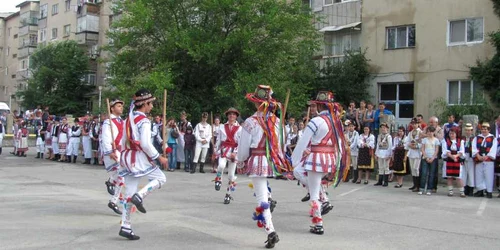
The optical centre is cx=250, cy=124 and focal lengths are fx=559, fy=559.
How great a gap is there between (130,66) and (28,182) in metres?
10.4

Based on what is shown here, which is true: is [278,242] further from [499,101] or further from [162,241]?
[499,101]

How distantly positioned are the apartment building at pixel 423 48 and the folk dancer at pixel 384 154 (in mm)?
9769

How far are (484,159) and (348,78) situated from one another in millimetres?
14135

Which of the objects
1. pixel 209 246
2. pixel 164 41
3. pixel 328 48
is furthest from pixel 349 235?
pixel 328 48

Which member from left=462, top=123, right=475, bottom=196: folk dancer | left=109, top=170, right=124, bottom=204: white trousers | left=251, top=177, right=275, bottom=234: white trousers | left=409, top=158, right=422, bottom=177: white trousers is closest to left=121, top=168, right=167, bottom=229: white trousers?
left=251, top=177, right=275, bottom=234: white trousers

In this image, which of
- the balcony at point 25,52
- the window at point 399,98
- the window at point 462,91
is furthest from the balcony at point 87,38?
the window at point 462,91

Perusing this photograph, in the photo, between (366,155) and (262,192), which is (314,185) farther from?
(366,155)

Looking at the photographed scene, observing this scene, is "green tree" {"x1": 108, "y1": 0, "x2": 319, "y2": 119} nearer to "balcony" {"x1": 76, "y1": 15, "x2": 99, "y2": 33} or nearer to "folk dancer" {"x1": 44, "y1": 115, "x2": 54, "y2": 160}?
"folk dancer" {"x1": 44, "y1": 115, "x2": 54, "y2": 160}

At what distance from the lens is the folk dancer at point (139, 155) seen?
7824 mm

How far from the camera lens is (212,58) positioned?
886 inches

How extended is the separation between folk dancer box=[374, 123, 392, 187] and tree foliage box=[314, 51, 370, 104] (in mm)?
11543

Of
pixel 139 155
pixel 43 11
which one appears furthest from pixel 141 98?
pixel 43 11

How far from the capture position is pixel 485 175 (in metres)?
13.9

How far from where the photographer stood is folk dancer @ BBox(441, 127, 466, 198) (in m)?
13.9
